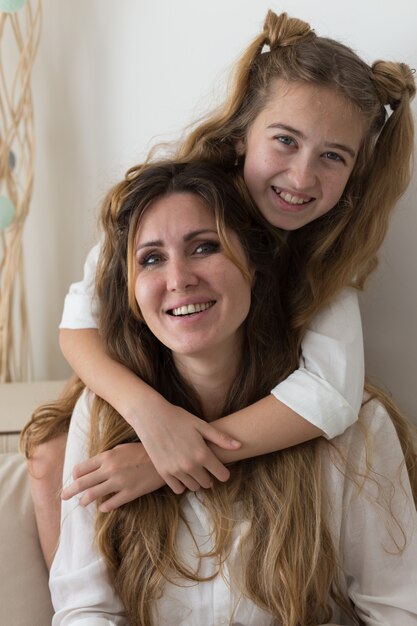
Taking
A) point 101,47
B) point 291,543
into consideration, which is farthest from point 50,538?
point 101,47

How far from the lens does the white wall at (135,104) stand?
64.6 inches

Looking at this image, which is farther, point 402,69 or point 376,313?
point 376,313

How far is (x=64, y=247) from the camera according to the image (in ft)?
7.18

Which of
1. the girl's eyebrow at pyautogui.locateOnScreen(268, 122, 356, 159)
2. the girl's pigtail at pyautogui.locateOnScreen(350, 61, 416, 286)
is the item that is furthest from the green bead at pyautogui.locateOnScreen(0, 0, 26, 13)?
the girl's pigtail at pyautogui.locateOnScreen(350, 61, 416, 286)

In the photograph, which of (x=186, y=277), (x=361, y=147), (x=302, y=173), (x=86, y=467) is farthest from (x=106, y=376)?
(x=361, y=147)

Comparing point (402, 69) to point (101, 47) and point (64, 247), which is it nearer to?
point (101, 47)

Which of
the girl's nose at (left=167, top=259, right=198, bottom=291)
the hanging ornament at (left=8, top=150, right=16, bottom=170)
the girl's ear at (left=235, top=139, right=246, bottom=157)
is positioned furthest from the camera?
the hanging ornament at (left=8, top=150, right=16, bottom=170)

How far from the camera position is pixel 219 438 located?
Result: 1.34 metres

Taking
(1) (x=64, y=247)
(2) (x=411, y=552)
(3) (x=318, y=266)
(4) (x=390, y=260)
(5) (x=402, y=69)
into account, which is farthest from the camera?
(1) (x=64, y=247)

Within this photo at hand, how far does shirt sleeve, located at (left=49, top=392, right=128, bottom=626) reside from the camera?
134 centimetres

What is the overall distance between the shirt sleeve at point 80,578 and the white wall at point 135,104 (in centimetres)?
72

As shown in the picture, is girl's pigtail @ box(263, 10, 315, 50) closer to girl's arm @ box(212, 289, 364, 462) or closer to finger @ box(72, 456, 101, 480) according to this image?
girl's arm @ box(212, 289, 364, 462)

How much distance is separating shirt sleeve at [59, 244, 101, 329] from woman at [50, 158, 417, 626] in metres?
0.15

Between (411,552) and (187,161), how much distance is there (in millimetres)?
765
